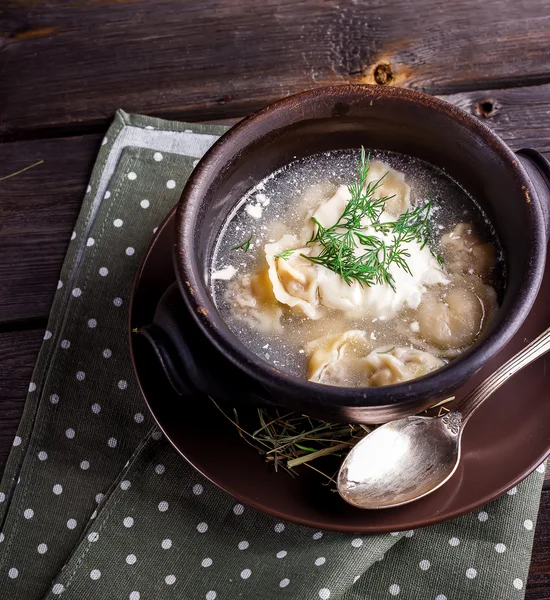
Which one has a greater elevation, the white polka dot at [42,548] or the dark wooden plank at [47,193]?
the dark wooden plank at [47,193]

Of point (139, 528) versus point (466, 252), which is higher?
point (466, 252)

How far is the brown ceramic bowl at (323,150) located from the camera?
1106 millimetres

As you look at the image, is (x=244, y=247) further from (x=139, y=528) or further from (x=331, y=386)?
(x=139, y=528)

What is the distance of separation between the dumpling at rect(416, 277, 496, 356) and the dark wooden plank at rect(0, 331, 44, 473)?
2.83 feet

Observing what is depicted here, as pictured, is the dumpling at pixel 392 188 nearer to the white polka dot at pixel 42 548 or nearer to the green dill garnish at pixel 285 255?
the green dill garnish at pixel 285 255

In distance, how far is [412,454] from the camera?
1366 millimetres

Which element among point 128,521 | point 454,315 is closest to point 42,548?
point 128,521

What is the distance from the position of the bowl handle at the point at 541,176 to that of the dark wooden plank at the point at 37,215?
0.98 metres

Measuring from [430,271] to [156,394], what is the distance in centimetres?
52

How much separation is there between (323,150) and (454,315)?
39 cm

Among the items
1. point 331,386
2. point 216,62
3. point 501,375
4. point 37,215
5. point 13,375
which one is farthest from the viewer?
point 216,62

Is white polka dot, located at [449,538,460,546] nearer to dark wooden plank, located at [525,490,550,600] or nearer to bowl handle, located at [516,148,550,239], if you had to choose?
dark wooden plank, located at [525,490,550,600]

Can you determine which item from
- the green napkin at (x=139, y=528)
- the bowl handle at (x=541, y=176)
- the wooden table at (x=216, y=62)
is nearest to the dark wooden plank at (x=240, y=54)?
the wooden table at (x=216, y=62)

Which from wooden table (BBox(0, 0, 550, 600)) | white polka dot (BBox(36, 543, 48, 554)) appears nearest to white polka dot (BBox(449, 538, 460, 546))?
white polka dot (BBox(36, 543, 48, 554))
